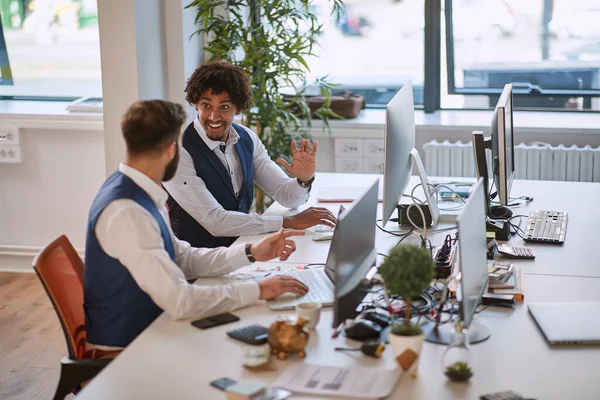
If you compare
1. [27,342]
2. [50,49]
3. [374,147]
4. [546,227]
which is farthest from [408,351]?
[50,49]

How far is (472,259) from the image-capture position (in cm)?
208

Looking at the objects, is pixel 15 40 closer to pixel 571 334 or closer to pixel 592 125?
pixel 592 125

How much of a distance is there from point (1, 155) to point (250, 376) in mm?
3361

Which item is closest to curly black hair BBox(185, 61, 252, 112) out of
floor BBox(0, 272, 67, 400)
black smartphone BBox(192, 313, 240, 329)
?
black smartphone BBox(192, 313, 240, 329)

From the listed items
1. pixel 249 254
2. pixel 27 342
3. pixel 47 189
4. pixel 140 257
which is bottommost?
pixel 27 342

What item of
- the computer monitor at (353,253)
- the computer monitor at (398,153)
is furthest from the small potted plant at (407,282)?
the computer monitor at (398,153)

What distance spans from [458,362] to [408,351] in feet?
0.38

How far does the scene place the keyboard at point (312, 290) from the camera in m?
2.38

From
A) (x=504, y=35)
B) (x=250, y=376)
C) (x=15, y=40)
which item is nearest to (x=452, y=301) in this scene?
(x=250, y=376)

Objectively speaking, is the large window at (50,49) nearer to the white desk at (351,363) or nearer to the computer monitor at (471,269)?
the white desk at (351,363)

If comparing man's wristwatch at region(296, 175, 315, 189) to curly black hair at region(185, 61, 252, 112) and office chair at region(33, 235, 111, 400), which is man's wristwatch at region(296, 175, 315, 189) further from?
office chair at region(33, 235, 111, 400)

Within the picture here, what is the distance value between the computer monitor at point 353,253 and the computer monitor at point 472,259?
276 mm

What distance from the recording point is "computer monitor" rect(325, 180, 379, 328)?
2.01 metres

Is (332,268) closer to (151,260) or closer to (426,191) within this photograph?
(151,260)
